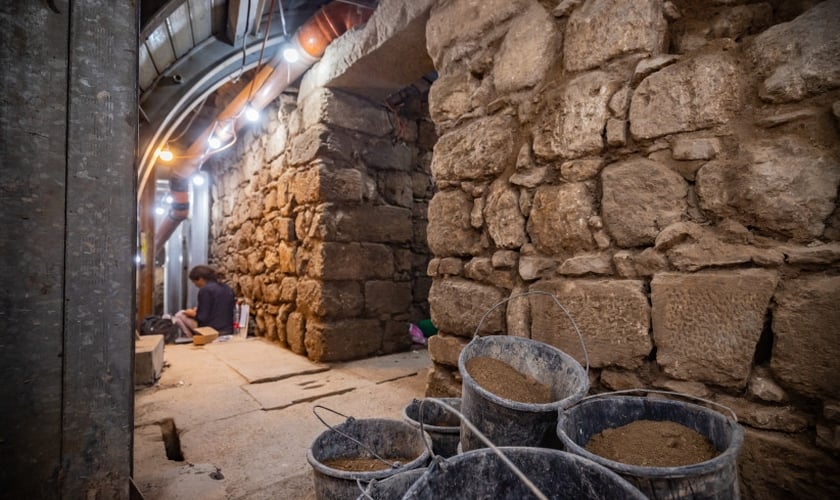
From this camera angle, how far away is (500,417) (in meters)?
1.21

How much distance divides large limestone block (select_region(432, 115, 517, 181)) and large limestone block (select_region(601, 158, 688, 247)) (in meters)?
0.52

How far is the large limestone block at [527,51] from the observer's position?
181 cm

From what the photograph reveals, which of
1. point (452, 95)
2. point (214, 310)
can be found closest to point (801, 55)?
point (452, 95)

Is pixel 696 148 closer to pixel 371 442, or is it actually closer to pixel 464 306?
pixel 464 306

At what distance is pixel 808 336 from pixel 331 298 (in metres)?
3.18

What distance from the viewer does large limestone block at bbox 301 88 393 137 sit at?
3717 millimetres

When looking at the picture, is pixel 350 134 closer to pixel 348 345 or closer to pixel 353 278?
pixel 353 278

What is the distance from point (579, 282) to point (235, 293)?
5495 mm

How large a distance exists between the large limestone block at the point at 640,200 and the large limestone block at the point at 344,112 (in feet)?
9.24

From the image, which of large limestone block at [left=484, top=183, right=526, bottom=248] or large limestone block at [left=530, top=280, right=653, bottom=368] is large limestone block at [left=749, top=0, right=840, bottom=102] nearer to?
large limestone block at [left=530, top=280, right=653, bottom=368]

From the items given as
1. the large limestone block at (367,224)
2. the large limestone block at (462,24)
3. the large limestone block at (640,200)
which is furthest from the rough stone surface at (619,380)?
the large limestone block at (367,224)

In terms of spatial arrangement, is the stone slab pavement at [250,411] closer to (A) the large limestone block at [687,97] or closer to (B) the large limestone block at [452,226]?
(B) the large limestone block at [452,226]

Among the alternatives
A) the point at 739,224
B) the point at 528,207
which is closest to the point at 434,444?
the point at 528,207

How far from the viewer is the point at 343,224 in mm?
3764
